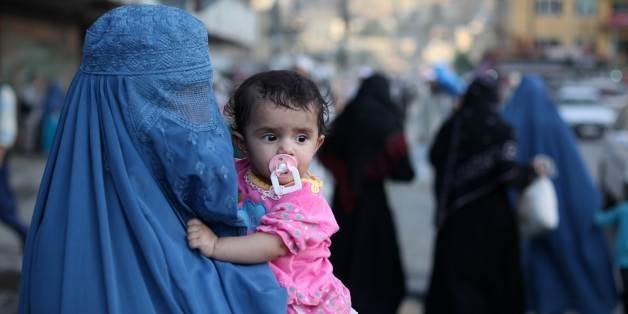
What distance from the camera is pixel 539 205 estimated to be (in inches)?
209

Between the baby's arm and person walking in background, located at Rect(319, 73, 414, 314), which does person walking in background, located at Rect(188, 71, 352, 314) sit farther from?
person walking in background, located at Rect(319, 73, 414, 314)

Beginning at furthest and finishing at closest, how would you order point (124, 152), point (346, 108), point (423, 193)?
point (423, 193) → point (346, 108) → point (124, 152)

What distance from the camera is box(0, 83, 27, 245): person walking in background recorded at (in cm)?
602

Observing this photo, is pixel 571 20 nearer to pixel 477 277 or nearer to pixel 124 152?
pixel 477 277

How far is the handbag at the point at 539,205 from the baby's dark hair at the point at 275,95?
352 centimetres

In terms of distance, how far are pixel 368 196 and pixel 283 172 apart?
12.5 ft

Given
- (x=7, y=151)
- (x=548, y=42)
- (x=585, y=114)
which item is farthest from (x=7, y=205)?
(x=548, y=42)

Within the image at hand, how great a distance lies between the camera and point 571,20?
59250 mm

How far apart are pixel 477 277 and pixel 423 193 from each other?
6752 millimetres

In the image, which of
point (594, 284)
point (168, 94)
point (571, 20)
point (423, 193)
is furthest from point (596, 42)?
point (168, 94)

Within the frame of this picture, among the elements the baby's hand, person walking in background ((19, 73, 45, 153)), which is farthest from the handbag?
person walking in background ((19, 73, 45, 153))

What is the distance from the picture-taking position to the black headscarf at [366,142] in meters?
5.64

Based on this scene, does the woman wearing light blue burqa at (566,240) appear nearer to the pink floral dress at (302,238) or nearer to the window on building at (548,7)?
the pink floral dress at (302,238)

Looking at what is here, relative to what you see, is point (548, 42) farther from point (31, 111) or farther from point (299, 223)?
point (299, 223)
